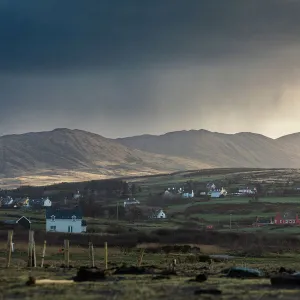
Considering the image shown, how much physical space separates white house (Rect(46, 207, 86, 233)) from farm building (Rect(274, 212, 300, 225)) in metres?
30.5

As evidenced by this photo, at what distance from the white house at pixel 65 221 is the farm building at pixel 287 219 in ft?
100

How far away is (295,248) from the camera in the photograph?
84.3 m

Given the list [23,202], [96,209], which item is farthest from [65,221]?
[23,202]

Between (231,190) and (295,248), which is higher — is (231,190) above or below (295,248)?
above

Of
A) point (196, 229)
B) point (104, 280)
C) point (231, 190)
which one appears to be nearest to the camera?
point (104, 280)

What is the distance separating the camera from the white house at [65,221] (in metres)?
113

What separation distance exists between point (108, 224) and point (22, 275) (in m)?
78.1

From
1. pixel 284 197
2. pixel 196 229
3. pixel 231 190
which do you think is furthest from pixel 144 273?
pixel 231 190

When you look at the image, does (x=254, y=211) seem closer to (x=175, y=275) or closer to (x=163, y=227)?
(x=163, y=227)

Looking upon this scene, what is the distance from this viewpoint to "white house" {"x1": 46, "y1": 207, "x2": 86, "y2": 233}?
370ft

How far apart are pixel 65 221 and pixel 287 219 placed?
34898 mm

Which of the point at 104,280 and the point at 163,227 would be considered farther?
the point at 163,227

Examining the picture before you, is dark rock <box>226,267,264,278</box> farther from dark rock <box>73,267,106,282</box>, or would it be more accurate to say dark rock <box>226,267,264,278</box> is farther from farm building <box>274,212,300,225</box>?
farm building <box>274,212,300,225</box>

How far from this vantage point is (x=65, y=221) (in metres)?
116
